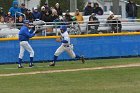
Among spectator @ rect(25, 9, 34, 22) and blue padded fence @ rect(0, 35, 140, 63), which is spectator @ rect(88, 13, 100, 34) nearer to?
blue padded fence @ rect(0, 35, 140, 63)

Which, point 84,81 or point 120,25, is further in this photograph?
point 120,25

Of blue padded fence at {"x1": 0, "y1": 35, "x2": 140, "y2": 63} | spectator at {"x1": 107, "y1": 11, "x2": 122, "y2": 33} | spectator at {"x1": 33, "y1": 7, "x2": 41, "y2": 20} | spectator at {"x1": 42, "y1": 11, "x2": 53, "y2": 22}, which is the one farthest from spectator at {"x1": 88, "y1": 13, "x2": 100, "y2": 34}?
spectator at {"x1": 33, "y1": 7, "x2": 41, "y2": 20}

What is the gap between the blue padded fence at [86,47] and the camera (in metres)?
24.9

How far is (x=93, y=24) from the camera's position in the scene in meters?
26.3

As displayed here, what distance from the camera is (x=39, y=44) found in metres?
25.4

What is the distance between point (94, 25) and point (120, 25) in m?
1.77

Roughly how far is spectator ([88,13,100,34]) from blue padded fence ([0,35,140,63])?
517 mm

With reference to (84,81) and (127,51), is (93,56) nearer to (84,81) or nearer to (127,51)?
(127,51)

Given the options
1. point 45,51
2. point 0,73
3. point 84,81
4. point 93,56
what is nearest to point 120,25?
point 93,56

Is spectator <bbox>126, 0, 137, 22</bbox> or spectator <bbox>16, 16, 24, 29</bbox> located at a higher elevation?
spectator <bbox>126, 0, 137, 22</bbox>

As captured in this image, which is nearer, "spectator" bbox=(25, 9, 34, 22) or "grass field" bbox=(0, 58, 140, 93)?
"grass field" bbox=(0, 58, 140, 93)

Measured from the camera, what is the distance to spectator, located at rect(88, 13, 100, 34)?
2639 centimetres

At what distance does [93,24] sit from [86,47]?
1.29 metres

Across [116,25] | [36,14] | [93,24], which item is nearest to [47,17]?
[36,14]
